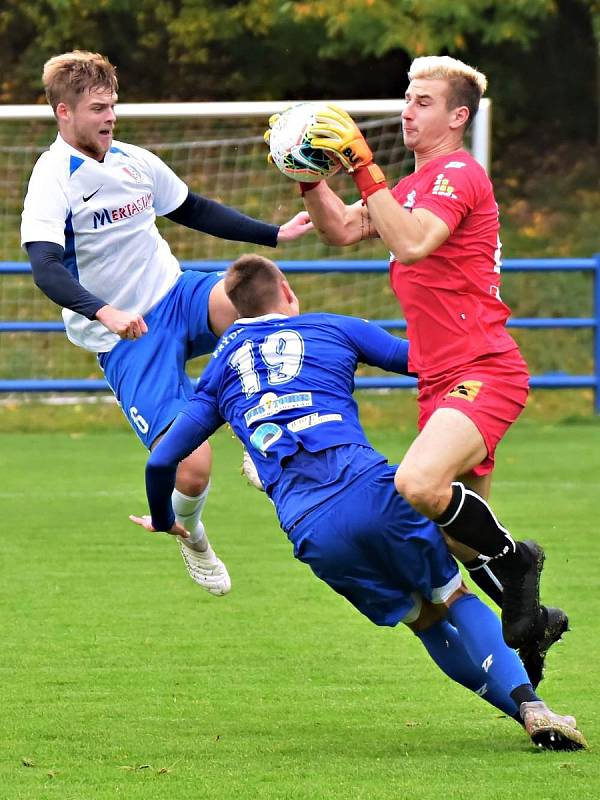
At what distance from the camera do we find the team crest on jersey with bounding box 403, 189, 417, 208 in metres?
5.13

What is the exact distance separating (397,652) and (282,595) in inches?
44.6

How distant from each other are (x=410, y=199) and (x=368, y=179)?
0.93 feet

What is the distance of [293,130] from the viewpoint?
505 cm

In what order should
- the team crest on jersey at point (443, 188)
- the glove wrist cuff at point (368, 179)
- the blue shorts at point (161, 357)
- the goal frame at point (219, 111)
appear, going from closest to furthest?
1. the glove wrist cuff at point (368, 179)
2. the team crest on jersey at point (443, 188)
3. the blue shorts at point (161, 357)
4. the goal frame at point (219, 111)

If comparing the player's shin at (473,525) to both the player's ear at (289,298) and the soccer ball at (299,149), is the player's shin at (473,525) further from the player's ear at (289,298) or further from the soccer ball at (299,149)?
the soccer ball at (299,149)

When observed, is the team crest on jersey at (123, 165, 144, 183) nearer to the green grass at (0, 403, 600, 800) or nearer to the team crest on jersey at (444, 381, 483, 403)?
the green grass at (0, 403, 600, 800)

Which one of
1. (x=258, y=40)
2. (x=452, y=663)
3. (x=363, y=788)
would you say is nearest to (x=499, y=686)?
(x=452, y=663)

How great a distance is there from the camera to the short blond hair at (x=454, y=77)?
17.3 ft

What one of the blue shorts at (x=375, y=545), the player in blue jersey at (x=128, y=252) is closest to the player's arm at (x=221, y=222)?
the player in blue jersey at (x=128, y=252)

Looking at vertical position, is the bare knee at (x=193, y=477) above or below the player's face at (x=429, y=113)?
below

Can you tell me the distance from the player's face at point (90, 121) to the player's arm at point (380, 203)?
1.73 meters

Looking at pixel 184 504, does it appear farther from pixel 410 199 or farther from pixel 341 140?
pixel 341 140

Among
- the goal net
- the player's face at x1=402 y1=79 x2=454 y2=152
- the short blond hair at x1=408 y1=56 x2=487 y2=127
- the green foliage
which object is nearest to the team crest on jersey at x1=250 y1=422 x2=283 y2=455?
the player's face at x1=402 y1=79 x2=454 y2=152

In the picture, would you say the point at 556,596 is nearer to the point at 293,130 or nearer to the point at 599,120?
the point at 293,130
